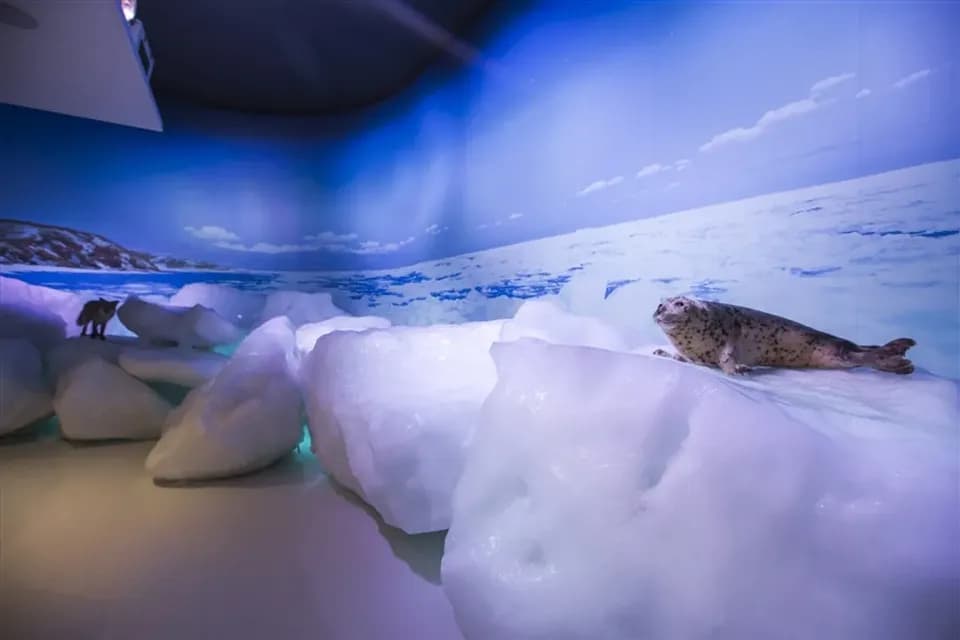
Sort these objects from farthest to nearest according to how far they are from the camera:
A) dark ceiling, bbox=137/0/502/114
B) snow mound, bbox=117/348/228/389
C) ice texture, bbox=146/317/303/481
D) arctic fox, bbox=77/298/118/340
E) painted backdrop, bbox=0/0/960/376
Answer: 1. dark ceiling, bbox=137/0/502/114
2. arctic fox, bbox=77/298/118/340
3. snow mound, bbox=117/348/228/389
4. ice texture, bbox=146/317/303/481
5. painted backdrop, bbox=0/0/960/376

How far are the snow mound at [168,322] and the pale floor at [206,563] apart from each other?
1.35 meters

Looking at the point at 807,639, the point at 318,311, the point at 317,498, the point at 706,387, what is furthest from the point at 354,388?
the point at 318,311

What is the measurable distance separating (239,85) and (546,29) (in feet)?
9.77

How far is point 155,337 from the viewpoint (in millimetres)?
2896

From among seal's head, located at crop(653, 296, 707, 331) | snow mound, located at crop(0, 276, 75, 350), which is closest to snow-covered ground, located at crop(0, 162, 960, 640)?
seal's head, located at crop(653, 296, 707, 331)

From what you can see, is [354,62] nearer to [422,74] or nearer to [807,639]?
[422,74]

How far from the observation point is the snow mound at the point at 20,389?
6.46ft

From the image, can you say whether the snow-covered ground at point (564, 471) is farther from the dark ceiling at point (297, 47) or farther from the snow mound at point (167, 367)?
the dark ceiling at point (297, 47)

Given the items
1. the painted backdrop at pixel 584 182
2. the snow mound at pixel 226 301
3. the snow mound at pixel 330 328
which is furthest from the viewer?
the snow mound at pixel 226 301

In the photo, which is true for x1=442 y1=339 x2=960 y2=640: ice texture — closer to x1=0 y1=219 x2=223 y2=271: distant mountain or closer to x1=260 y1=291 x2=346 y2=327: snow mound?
x1=260 y1=291 x2=346 y2=327: snow mound

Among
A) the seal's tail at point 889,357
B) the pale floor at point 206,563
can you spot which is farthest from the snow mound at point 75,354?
the seal's tail at point 889,357

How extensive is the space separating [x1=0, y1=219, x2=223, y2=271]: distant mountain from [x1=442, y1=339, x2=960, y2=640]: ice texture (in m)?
4.59

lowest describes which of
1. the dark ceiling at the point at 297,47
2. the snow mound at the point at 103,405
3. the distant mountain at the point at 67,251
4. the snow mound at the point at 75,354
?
the snow mound at the point at 103,405

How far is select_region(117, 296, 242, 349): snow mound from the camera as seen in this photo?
2820mm
